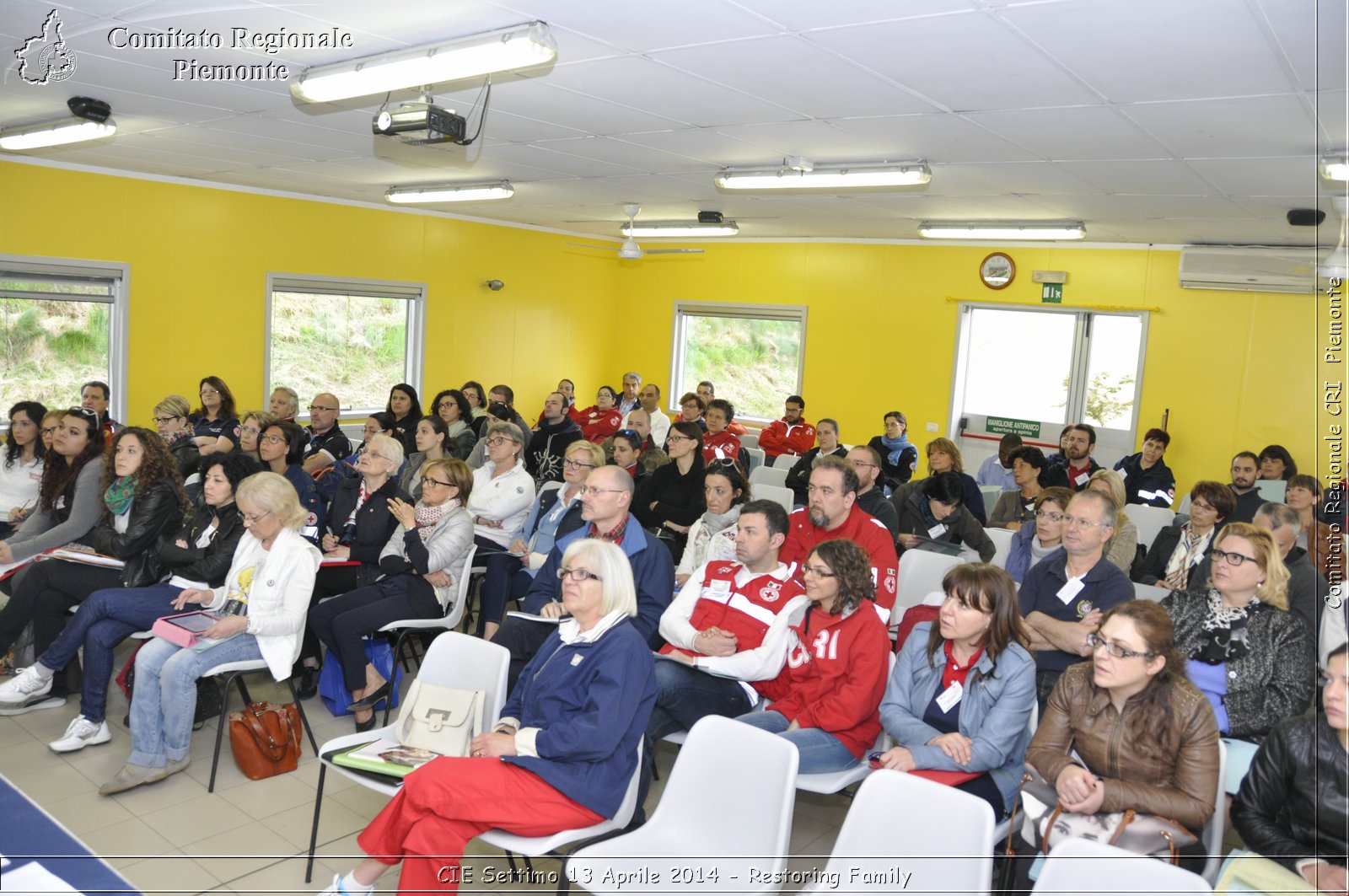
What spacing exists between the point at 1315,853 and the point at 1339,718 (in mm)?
364

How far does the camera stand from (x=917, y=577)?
4.95 metres

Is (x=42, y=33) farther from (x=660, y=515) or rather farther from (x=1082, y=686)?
(x=1082, y=686)

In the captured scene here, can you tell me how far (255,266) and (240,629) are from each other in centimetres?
639

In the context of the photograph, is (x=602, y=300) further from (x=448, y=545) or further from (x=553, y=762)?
(x=553, y=762)

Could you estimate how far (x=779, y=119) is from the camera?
529cm

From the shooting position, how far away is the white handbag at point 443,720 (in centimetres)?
329

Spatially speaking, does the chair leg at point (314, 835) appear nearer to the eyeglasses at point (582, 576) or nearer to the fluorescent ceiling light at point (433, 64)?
the eyeglasses at point (582, 576)

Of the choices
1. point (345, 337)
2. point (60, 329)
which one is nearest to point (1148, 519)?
point (345, 337)

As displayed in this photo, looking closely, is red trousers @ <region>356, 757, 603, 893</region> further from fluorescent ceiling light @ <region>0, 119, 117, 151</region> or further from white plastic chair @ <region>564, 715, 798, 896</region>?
fluorescent ceiling light @ <region>0, 119, 117, 151</region>

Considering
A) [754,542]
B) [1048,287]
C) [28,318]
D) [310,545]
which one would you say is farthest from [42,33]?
[1048,287]

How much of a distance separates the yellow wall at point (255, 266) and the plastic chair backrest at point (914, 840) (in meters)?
8.33

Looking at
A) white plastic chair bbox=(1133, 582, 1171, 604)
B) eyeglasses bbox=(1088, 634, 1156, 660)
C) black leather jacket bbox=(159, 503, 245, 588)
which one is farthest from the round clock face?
black leather jacket bbox=(159, 503, 245, 588)

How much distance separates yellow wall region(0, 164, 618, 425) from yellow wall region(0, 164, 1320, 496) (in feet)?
0.05

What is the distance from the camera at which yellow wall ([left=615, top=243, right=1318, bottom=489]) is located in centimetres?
888
